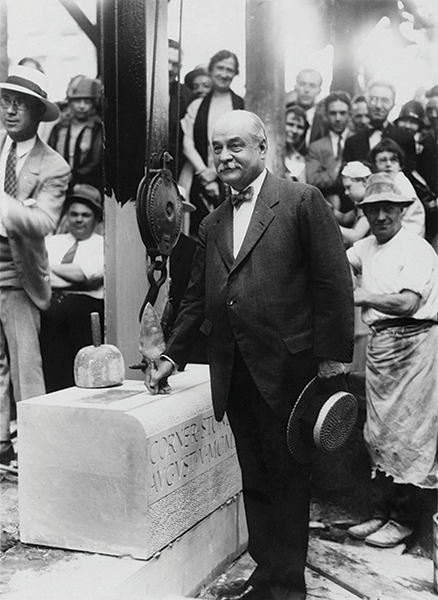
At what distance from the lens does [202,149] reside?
15.4ft

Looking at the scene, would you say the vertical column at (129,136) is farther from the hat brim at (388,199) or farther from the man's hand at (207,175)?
the hat brim at (388,199)

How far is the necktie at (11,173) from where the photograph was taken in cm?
456

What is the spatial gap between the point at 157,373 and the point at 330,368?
833 millimetres

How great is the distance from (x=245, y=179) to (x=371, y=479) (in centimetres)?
236

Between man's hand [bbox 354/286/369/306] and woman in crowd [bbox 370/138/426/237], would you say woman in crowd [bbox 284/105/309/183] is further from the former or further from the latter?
man's hand [bbox 354/286/369/306]

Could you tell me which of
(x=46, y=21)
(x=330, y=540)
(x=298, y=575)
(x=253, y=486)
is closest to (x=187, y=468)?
(x=253, y=486)

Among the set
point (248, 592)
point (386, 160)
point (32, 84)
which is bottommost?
point (248, 592)

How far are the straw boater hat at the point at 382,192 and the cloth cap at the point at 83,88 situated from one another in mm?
1920

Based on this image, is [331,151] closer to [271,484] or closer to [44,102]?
[44,102]

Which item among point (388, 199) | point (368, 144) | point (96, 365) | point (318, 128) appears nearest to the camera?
point (96, 365)

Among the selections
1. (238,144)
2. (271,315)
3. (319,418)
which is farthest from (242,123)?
(319,418)

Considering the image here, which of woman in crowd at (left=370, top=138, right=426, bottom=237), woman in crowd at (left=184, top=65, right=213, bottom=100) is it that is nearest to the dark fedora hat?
woman in crowd at (left=370, top=138, right=426, bottom=237)

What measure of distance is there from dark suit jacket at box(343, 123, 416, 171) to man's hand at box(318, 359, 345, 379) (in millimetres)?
1962

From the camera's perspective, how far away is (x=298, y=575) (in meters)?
2.88
